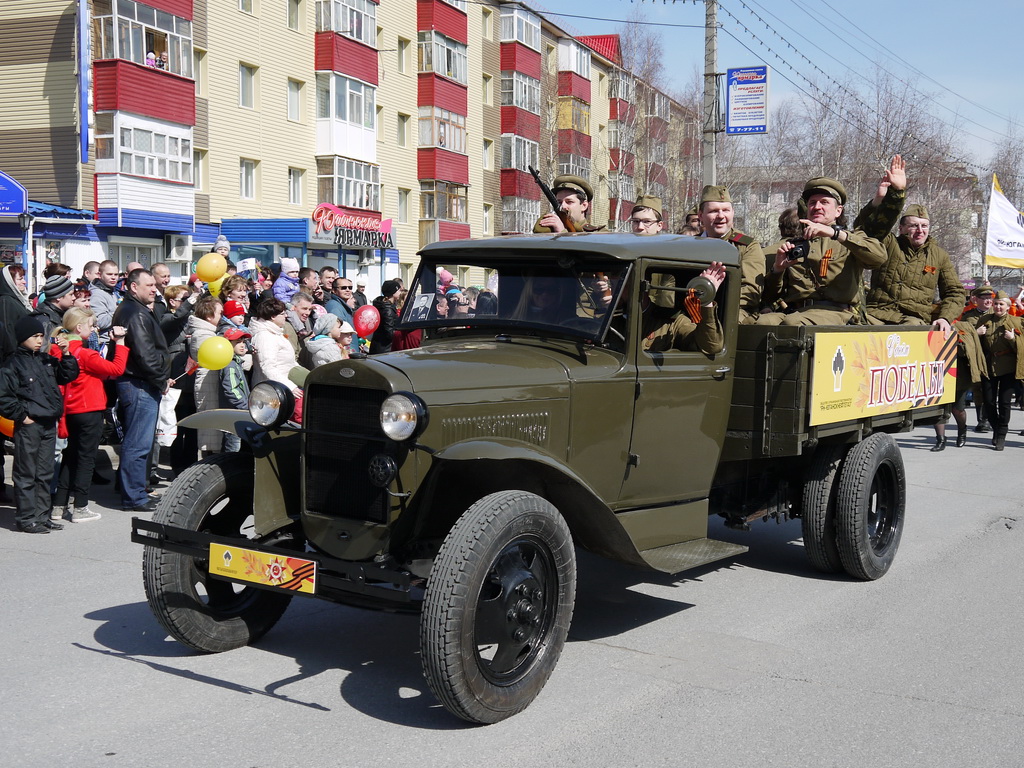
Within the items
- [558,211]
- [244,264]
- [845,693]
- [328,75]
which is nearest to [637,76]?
[328,75]

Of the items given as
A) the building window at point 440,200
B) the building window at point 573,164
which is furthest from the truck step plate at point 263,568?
the building window at point 573,164

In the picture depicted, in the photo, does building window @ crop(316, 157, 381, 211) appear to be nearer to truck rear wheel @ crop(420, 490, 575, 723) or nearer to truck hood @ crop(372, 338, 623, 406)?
truck hood @ crop(372, 338, 623, 406)

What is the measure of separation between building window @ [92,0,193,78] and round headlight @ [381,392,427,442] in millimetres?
22706

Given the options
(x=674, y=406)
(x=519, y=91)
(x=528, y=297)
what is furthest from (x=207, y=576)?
(x=519, y=91)

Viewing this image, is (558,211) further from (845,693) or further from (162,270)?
(162,270)

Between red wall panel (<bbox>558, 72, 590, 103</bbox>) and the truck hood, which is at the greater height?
red wall panel (<bbox>558, 72, 590, 103</bbox>)

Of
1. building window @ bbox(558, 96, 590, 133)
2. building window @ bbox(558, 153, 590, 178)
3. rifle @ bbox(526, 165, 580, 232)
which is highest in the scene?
building window @ bbox(558, 96, 590, 133)

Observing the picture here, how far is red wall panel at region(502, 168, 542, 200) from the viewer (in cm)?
4284

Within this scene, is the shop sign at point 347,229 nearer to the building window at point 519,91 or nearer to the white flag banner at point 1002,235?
the building window at point 519,91

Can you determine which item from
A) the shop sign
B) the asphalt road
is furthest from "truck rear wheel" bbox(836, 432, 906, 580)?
the shop sign

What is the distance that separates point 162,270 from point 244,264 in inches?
78.8

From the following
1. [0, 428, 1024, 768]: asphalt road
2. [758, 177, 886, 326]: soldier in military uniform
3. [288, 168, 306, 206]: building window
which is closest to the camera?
[0, 428, 1024, 768]: asphalt road

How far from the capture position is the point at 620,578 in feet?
22.4

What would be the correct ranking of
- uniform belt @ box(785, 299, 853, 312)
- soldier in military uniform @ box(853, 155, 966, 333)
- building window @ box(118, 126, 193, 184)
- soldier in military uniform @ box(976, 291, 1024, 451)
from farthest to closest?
building window @ box(118, 126, 193, 184)
soldier in military uniform @ box(976, 291, 1024, 451)
soldier in military uniform @ box(853, 155, 966, 333)
uniform belt @ box(785, 299, 853, 312)
